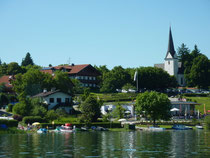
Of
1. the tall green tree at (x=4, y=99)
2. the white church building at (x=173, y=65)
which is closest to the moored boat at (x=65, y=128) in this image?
the tall green tree at (x=4, y=99)

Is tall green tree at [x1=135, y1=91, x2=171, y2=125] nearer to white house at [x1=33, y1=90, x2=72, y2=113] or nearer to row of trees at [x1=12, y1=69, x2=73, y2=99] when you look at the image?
white house at [x1=33, y1=90, x2=72, y2=113]

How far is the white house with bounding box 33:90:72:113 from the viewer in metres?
92.8

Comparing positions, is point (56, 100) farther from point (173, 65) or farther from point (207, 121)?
point (173, 65)

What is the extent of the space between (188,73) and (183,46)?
29.3m

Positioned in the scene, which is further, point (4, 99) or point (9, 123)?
point (4, 99)

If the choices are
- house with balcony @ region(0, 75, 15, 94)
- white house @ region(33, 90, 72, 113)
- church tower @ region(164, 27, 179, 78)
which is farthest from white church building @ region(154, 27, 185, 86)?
white house @ region(33, 90, 72, 113)

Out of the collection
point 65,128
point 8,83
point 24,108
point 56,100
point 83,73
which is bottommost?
point 65,128

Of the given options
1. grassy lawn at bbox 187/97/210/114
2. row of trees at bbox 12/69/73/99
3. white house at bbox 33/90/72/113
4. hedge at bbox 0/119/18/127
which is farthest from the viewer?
grassy lawn at bbox 187/97/210/114

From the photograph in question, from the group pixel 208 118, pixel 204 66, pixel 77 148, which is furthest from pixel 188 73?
pixel 77 148

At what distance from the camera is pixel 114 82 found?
12925 cm

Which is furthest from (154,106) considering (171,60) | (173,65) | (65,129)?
(171,60)

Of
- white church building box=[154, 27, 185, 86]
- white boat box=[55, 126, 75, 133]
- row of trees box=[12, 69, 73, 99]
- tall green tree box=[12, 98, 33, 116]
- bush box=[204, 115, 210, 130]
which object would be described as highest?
white church building box=[154, 27, 185, 86]

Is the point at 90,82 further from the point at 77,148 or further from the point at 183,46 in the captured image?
the point at 77,148

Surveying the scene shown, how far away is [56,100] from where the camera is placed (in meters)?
94.6
